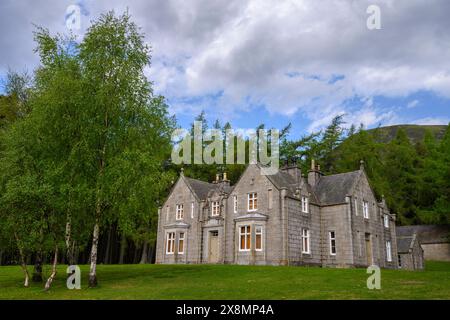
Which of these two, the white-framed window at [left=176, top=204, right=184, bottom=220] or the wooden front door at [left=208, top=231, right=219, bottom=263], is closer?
the wooden front door at [left=208, top=231, right=219, bottom=263]

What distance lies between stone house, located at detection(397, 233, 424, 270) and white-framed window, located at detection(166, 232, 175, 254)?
28055 mm

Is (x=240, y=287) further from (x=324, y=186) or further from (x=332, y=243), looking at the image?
(x=324, y=186)

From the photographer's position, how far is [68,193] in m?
23.2

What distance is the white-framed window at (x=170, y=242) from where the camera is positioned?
46.2 metres

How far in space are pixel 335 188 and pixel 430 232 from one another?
106 feet

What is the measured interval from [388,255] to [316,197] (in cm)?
1162

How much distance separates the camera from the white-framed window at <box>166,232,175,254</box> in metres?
46.2

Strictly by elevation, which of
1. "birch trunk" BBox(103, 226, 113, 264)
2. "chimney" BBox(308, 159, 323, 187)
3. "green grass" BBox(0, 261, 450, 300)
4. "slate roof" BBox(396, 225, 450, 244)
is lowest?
"green grass" BBox(0, 261, 450, 300)

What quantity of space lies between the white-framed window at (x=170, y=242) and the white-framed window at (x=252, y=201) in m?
10.8

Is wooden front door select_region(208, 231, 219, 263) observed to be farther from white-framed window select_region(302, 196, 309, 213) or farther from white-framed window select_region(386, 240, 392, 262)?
white-framed window select_region(386, 240, 392, 262)

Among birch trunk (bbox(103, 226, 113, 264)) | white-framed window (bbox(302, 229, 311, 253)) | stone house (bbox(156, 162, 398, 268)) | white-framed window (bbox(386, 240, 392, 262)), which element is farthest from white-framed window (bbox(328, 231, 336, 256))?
birch trunk (bbox(103, 226, 113, 264))

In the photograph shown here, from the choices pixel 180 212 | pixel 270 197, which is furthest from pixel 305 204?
pixel 180 212
